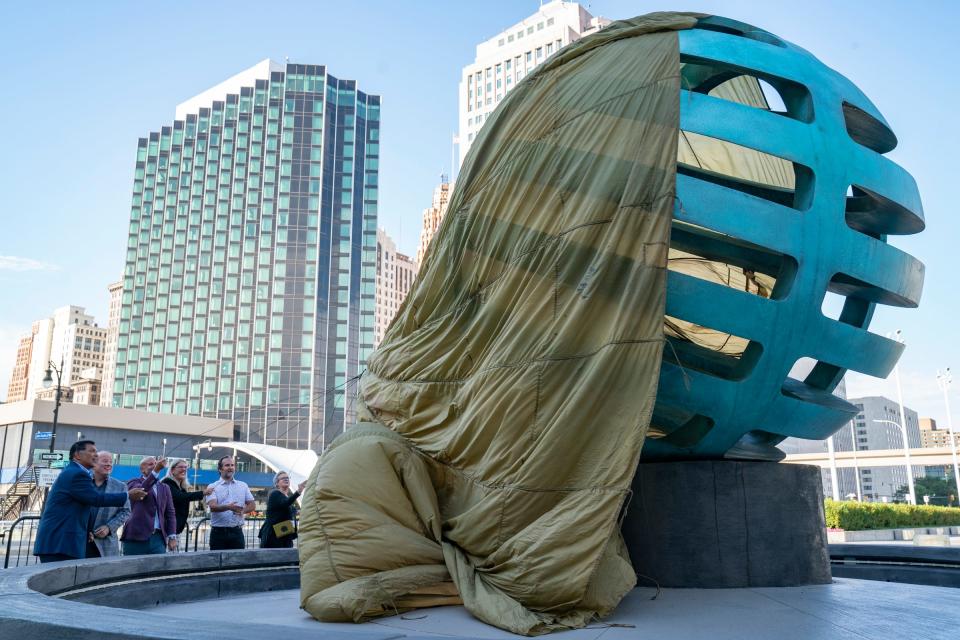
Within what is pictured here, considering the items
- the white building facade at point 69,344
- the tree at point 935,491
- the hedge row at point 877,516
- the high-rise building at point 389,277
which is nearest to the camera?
the hedge row at point 877,516

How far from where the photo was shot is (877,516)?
91.9 feet

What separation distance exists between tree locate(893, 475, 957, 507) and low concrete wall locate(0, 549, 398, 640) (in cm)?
8135

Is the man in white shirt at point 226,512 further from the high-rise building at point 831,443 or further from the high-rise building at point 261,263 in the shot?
the high-rise building at point 261,263

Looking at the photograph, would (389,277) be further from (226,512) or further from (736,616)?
(736,616)

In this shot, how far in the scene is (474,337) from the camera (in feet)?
19.8

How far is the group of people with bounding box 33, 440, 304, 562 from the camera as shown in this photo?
688cm

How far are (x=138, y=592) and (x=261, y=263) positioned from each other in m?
70.9

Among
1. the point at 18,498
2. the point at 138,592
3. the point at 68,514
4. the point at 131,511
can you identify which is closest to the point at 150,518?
the point at 131,511

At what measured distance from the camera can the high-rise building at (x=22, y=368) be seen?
525 ft

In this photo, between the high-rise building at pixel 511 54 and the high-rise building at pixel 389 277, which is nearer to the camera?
the high-rise building at pixel 511 54

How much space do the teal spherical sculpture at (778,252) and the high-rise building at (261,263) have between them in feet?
206

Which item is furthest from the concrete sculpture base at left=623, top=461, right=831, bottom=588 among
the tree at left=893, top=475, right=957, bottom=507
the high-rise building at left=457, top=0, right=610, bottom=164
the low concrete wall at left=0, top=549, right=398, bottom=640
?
the high-rise building at left=457, top=0, right=610, bottom=164

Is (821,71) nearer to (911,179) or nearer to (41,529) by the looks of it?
(911,179)

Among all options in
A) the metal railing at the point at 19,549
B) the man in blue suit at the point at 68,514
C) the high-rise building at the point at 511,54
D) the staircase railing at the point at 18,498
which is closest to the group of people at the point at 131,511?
the man in blue suit at the point at 68,514
